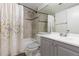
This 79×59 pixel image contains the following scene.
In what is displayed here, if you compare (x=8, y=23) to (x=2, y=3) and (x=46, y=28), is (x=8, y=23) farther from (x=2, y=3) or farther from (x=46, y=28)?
(x=46, y=28)

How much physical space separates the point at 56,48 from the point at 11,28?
73 cm

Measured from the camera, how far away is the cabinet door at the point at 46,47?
4.32 feet

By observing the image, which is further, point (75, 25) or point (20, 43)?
point (20, 43)

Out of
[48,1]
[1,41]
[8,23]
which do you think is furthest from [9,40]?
[48,1]

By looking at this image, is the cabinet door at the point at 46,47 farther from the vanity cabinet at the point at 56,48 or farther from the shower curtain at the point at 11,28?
the shower curtain at the point at 11,28

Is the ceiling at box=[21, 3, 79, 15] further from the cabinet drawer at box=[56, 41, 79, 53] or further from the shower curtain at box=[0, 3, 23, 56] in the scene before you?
the cabinet drawer at box=[56, 41, 79, 53]

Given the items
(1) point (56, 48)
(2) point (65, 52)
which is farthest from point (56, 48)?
(2) point (65, 52)

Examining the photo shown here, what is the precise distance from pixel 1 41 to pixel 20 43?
0.28 metres

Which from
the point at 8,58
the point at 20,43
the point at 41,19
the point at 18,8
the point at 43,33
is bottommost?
the point at 8,58

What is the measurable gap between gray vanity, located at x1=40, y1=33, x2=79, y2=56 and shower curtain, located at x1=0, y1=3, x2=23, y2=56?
369 millimetres

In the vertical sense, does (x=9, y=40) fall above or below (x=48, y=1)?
below

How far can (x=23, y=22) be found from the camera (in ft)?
4.35

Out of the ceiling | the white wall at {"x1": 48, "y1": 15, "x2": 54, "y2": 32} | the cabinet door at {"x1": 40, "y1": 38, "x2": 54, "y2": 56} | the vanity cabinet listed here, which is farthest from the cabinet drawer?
the ceiling

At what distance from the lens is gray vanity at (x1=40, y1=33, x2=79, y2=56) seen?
0.98m
